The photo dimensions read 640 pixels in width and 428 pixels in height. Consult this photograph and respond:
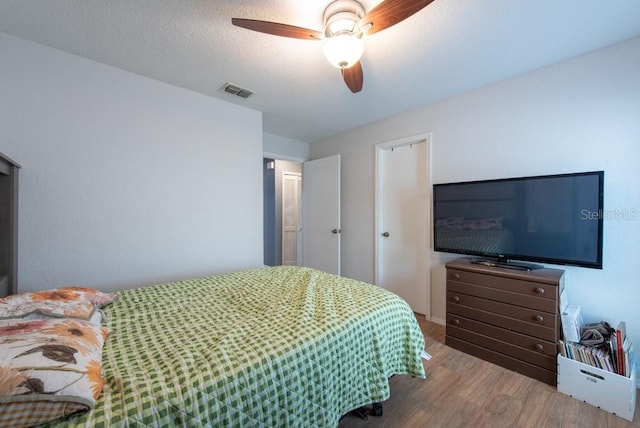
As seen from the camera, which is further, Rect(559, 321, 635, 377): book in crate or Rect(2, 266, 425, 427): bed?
Rect(559, 321, 635, 377): book in crate

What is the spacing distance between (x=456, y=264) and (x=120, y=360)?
228 centimetres

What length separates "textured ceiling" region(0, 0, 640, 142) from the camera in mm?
1429

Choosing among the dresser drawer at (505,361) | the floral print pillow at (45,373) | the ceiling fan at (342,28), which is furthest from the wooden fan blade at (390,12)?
the dresser drawer at (505,361)

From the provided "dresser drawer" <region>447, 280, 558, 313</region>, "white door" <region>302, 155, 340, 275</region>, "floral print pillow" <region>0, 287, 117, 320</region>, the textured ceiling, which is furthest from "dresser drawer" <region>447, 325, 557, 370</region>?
"floral print pillow" <region>0, 287, 117, 320</region>

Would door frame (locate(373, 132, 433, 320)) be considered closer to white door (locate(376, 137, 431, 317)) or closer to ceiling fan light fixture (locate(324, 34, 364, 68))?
white door (locate(376, 137, 431, 317))

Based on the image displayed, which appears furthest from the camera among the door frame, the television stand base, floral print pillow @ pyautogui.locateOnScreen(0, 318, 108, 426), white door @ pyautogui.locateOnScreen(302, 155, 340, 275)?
white door @ pyautogui.locateOnScreen(302, 155, 340, 275)

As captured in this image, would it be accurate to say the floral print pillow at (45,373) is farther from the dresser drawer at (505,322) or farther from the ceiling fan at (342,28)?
the dresser drawer at (505,322)

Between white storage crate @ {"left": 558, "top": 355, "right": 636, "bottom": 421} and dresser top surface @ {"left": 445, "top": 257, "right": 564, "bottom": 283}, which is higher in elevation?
dresser top surface @ {"left": 445, "top": 257, "right": 564, "bottom": 283}

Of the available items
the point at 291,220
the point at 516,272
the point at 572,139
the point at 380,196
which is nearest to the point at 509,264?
the point at 516,272

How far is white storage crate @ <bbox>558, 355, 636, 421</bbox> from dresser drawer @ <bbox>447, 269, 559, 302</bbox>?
1.33 ft

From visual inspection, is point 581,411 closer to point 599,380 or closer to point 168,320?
point 599,380

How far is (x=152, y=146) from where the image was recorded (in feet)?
7.25

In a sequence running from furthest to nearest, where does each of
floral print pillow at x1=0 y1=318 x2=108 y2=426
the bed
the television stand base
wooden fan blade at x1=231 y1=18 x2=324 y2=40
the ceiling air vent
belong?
the ceiling air vent → the television stand base → wooden fan blade at x1=231 y1=18 x2=324 y2=40 → the bed → floral print pillow at x1=0 y1=318 x2=108 y2=426

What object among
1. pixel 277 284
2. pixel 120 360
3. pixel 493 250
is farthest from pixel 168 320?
pixel 493 250
